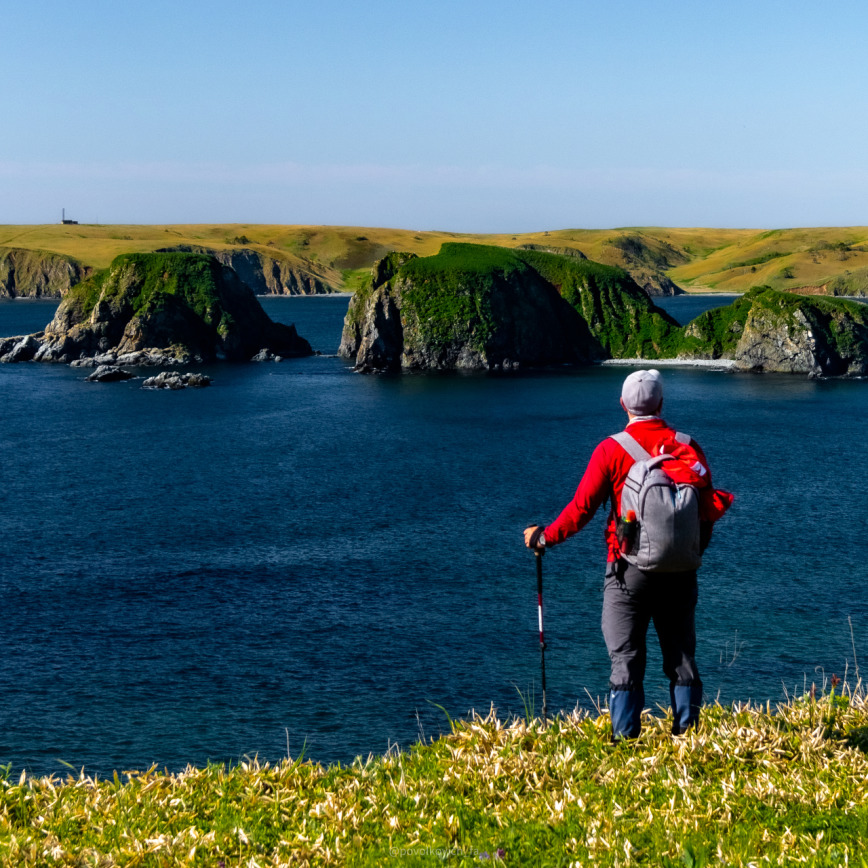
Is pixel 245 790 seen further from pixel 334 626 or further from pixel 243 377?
pixel 243 377

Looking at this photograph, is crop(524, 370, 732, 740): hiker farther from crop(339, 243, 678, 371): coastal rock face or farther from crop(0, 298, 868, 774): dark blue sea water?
crop(339, 243, 678, 371): coastal rock face

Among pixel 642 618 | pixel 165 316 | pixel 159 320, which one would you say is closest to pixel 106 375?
pixel 159 320

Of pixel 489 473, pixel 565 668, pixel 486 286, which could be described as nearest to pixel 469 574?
pixel 565 668

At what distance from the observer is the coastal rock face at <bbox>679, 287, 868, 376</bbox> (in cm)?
14138

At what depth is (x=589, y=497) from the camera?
35.1 feet

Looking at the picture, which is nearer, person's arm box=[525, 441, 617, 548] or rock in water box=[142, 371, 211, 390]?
person's arm box=[525, 441, 617, 548]

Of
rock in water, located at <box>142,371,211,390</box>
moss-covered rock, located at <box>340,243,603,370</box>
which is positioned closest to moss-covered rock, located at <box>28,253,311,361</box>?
moss-covered rock, located at <box>340,243,603,370</box>

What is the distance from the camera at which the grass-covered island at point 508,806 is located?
851cm

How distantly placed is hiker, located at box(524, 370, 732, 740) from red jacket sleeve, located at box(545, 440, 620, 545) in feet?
0.03

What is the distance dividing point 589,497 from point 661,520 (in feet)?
2.54

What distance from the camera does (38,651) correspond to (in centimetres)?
3862

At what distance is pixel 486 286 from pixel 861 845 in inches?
A: 6155

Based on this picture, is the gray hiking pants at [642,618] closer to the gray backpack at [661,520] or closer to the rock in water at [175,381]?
the gray backpack at [661,520]

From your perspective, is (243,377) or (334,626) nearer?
(334,626)
